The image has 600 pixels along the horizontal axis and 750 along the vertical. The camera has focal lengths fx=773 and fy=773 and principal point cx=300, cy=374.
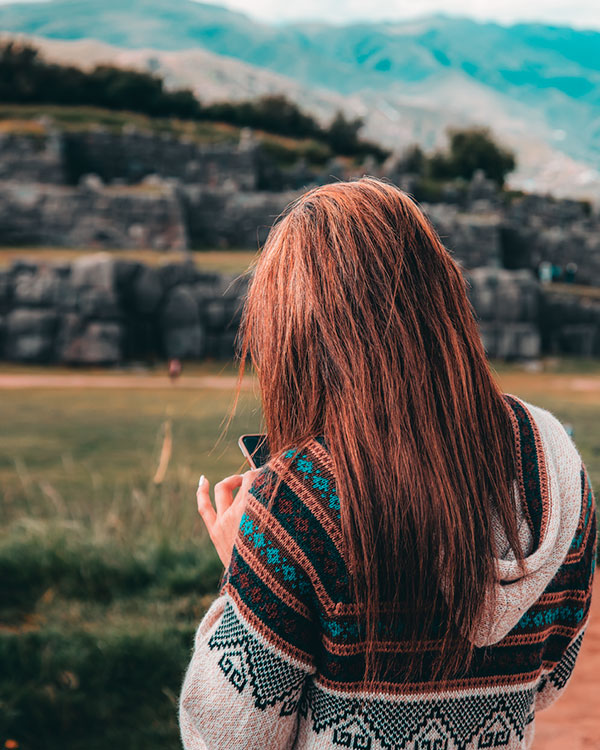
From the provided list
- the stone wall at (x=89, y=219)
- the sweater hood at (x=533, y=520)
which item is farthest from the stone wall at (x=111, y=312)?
the sweater hood at (x=533, y=520)

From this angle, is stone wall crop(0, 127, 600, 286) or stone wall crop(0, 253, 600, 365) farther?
stone wall crop(0, 127, 600, 286)

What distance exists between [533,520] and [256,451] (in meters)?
0.54

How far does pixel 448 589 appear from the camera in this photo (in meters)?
1.34

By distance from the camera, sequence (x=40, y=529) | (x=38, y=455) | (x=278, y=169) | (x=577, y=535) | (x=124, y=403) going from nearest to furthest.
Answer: (x=577, y=535) → (x=40, y=529) → (x=38, y=455) → (x=124, y=403) → (x=278, y=169)

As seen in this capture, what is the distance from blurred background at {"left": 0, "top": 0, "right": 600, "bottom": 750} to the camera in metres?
4.34

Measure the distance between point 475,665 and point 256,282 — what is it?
0.82 metres

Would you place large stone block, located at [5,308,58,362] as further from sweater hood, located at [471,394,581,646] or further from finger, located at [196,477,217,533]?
sweater hood, located at [471,394,581,646]

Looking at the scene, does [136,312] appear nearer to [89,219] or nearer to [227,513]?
[89,219]

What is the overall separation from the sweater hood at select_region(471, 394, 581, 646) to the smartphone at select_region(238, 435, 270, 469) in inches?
18.2

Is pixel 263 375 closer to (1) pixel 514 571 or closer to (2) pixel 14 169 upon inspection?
(1) pixel 514 571

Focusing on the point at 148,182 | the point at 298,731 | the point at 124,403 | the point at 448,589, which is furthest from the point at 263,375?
the point at 148,182

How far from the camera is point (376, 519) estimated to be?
4.17 feet

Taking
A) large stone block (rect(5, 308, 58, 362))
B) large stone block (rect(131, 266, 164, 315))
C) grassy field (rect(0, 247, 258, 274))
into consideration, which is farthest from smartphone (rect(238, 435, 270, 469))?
grassy field (rect(0, 247, 258, 274))

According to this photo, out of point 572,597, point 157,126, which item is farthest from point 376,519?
point 157,126
